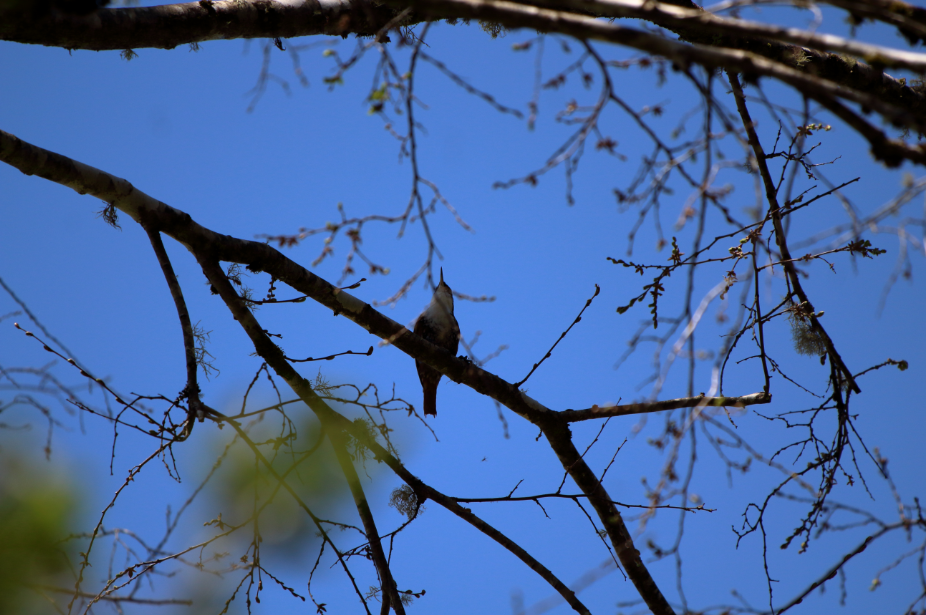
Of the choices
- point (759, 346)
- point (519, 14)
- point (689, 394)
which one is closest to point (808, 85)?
point (519, 14)

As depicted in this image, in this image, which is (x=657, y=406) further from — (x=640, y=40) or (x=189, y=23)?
(x=189, y=23)

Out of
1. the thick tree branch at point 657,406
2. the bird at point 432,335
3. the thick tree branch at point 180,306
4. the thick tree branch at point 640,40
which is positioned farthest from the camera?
the bird at point 432,335

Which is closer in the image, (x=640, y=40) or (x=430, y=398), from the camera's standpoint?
(x=640, y=40)

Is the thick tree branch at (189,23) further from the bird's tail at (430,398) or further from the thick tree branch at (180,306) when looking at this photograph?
the bird's tail at (430,398)

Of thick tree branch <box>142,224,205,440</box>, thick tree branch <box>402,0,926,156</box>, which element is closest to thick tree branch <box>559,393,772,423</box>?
thick tree branch <box>402,0,926,156</box>

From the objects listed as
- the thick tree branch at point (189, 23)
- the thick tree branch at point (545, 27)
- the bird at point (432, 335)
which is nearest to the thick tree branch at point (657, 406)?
the thick tree branch at point (545, 27)

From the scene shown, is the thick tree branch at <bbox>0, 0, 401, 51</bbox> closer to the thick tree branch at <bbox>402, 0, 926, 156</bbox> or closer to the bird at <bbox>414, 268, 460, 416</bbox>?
the thick tree branch at <bbox>402, 0, 926, 156</bbox>

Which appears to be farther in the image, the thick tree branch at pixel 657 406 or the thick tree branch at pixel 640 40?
the thick tree branch at pixel 657 406

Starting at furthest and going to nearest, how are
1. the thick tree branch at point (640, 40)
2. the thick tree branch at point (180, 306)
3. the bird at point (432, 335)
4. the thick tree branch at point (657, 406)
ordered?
the bird at point (432, 335), the thick tree branch at point (657, 406), the thick tree branch at point (180, 306), the thick tree branch at point (640, 40)

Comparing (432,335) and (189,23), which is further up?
(432,335)

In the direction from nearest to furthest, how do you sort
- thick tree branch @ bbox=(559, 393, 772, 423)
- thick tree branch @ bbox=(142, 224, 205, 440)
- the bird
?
1. thick tree branch @ bbox=(142, 224, 205, 440)
2. thick tree branch @ bbox=(559, 393, 772, 423)
3. the bird

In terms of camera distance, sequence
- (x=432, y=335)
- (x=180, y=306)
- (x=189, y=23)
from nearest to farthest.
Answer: (x=180, y=306)
(x=189, y=23)
(x=432, y=335)

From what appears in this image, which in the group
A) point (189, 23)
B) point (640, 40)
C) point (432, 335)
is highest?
point (432, 335)

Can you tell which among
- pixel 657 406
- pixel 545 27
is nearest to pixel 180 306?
pixel 545 27
